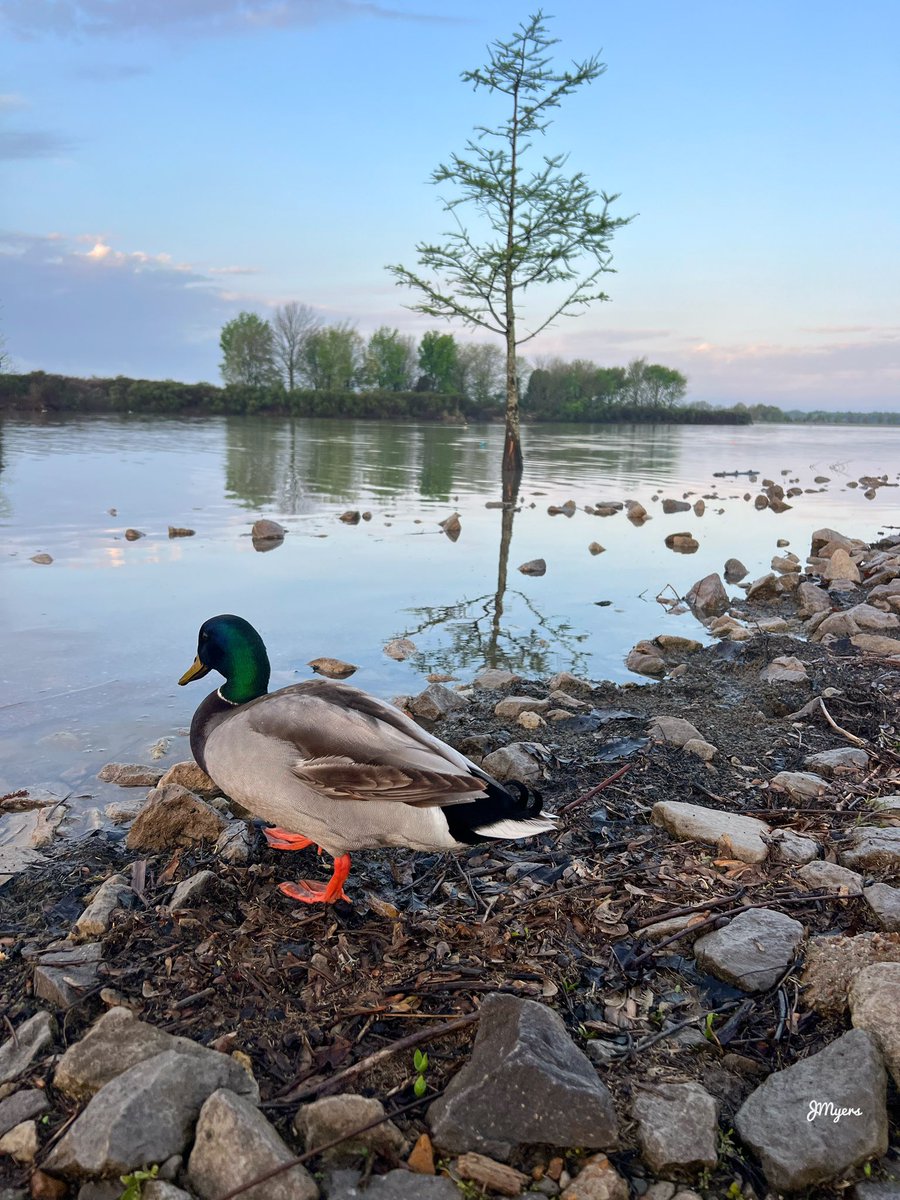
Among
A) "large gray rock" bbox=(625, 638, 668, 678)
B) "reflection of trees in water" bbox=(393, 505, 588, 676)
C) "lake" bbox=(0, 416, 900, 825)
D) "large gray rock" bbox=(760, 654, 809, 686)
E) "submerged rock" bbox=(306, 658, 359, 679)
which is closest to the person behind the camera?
"lake" bbox=(0, 416, 900, 825)

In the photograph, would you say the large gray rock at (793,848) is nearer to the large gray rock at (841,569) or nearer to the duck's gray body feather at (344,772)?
the duck's gray body feather at (344,772)

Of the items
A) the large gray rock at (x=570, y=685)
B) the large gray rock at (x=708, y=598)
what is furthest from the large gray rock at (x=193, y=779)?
the large gray rock at (x=708, y=598)

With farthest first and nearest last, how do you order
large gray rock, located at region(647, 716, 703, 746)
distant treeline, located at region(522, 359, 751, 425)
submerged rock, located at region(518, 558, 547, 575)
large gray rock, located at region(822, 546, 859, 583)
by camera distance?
distant treeline, located at region(522, 359, 751, 425)
submerged rock, located at region(518, 558, 547, 575)
large gray rock, located at region(822, 546, 859, 583)
large gray rock, located at region(647, 716, 703, 746)

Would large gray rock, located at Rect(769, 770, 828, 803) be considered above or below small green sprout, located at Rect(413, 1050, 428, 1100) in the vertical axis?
above

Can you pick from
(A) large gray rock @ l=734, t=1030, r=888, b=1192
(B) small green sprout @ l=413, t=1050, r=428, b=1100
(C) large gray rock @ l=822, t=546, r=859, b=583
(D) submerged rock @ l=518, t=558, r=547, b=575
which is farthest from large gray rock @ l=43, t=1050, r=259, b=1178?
(C) large gray rock @ l=822, t=546, r=859, b=583

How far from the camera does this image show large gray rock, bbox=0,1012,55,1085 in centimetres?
206

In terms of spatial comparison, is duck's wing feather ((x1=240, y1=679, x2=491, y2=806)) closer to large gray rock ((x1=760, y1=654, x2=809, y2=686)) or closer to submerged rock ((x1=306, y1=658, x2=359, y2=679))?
submerged rock ((x1=306, y1=658, x2=359, y2=679))

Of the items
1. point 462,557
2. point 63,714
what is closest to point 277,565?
point 462,557

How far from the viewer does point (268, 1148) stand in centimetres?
172

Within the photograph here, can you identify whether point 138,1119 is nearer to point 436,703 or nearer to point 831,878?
point 831,878

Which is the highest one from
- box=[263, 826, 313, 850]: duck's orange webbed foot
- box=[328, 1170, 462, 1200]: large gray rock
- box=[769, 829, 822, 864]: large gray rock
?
box=[769, 829, 822, 864]: large gray rock

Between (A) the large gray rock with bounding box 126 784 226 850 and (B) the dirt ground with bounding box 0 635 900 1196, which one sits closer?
(B) the dirt ground with bounding box 0 635 900 1196

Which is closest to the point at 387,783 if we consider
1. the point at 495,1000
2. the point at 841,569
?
the point at 495,1000

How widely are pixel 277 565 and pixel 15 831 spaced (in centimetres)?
560
